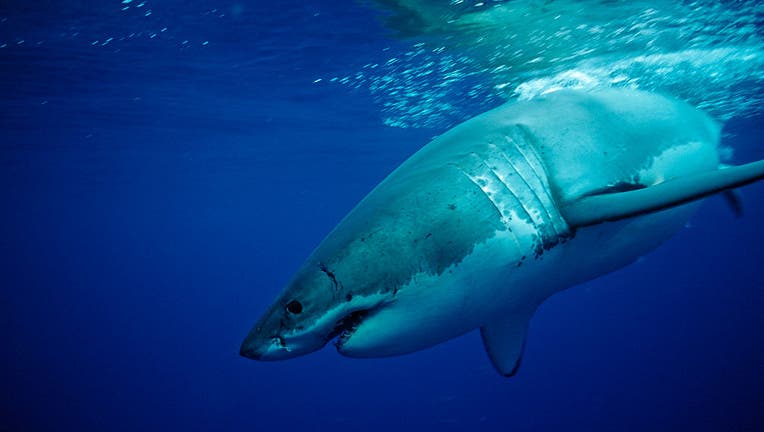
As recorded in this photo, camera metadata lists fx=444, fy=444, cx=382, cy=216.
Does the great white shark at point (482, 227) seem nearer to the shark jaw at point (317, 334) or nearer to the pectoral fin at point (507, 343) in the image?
the shark jaw at point (317, 334)

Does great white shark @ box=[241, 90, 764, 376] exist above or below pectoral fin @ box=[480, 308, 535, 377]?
above

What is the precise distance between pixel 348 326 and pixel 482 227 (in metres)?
0.70

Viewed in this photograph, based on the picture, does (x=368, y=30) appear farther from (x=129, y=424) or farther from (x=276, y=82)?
(x=129, y=424)

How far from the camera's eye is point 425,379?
28.2m

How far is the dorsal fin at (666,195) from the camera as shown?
171 centimetres

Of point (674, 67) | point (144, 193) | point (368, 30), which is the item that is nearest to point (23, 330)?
point (144, 193)

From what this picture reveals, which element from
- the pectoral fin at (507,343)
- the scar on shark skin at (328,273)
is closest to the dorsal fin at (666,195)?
the scar on shark skin at (328,273)

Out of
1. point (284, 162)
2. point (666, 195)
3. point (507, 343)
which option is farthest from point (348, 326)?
point (284, 162)

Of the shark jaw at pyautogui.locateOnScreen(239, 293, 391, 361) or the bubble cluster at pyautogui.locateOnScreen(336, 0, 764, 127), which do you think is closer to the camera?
the shark jaw at pyautogui.locateOnScreen(239, 293, 391, 361)

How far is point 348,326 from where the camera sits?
1.83m

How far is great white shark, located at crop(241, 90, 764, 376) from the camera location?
1751mm

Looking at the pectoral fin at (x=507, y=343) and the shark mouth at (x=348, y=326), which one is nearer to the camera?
the shark mouth at (x=348, y=326)

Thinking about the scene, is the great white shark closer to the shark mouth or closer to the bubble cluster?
the shark mouth

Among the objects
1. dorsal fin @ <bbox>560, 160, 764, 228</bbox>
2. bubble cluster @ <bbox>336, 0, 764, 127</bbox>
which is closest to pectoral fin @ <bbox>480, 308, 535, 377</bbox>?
dorsal fin @ <bbox>560, 160, 764, 228</bbox>
